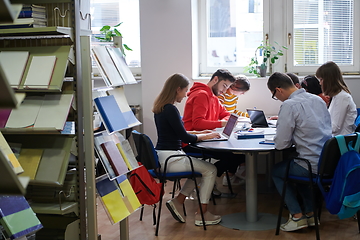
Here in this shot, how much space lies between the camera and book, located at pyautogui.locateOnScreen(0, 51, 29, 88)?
2.35 metres

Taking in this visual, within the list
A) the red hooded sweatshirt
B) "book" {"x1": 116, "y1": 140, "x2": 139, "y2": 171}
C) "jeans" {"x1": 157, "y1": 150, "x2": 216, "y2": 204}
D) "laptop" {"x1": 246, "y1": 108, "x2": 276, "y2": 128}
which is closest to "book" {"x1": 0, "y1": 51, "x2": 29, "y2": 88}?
"book" {"x1": 116, "y1": 140, "x2": 139, "y2": 171}

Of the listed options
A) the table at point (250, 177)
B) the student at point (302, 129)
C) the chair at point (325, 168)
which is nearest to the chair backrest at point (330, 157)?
the chair at point (325, 168)

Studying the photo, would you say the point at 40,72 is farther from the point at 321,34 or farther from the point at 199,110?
the point at 321,34

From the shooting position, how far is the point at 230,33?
5.60 meters

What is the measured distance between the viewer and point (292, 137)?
325 cm

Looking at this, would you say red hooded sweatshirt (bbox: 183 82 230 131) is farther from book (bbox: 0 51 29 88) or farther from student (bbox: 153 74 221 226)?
book (bbox: 0 51 29 88)

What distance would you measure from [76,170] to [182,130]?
115cm

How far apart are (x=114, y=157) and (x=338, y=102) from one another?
2203mm

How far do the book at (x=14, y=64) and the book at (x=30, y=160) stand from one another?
41 cm

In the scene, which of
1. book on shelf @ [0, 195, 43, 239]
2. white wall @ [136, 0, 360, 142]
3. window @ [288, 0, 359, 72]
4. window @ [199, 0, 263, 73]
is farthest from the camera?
window @ [199, 0, 263, 73]

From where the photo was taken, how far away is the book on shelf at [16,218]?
2.00 metres

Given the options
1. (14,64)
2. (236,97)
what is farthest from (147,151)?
(236,97)

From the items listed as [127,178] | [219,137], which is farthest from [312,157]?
[127,178]

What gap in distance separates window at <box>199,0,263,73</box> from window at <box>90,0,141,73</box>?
0.87 meters
